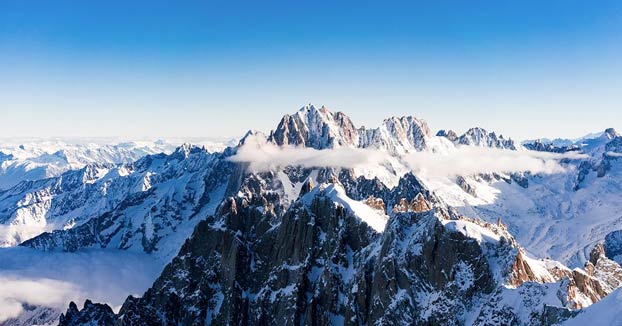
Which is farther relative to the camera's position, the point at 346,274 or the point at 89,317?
the point at 89,317

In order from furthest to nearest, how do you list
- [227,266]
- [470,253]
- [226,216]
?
[226,216]
[227,266]
[470,253]

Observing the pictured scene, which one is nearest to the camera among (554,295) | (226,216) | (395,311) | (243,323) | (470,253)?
(554,295)

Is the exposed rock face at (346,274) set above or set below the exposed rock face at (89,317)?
above

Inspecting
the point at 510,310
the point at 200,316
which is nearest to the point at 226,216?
the point at 200,316

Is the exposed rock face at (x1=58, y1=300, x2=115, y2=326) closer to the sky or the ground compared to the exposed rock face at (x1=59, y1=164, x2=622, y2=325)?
closer to the ground

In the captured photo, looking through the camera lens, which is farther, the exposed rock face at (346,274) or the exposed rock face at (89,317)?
the exposed rock face at (89,317)

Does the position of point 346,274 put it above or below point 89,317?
above

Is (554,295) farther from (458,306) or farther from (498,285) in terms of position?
(458,306)

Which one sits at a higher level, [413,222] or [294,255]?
[413,222]

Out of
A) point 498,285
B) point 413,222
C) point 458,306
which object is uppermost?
point 413,222

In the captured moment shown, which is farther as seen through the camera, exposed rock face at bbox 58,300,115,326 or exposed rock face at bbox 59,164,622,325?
exposed rock face at bbox 58,300,115,326

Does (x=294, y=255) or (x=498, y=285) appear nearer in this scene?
(x=498, y=285)
